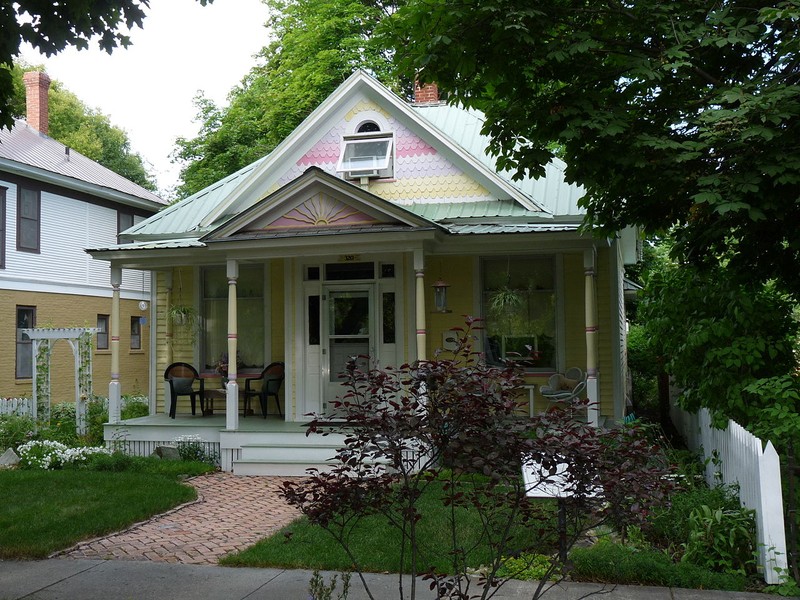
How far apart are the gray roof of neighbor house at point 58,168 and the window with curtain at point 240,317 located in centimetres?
831

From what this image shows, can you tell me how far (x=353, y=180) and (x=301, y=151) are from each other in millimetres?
1159

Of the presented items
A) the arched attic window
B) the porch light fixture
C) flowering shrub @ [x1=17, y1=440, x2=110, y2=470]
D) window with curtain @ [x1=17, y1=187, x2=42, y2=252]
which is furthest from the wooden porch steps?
window with curtain @ [x1=17, y1=187, x2=42, y2=252]

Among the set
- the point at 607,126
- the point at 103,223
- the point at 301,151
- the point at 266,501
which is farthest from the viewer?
the point at 103,223

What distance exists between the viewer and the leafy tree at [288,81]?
2620 centimetres

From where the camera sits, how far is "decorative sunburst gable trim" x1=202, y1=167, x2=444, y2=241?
11602 millimetres

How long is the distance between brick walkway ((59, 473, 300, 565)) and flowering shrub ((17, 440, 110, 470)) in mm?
2677

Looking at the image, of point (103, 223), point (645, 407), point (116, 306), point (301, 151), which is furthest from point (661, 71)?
point (103, 223)

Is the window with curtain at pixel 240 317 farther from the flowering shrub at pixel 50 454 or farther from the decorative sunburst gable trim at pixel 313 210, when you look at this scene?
the flowering shrub at pixel 50 454

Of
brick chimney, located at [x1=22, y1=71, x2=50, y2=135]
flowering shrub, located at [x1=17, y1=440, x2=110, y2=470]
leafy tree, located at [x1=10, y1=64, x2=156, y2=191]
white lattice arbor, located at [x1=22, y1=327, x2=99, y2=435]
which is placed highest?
leafy tree, located at [x1=10, y1=64, x2=156, y2=191]

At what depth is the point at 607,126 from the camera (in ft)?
21.6

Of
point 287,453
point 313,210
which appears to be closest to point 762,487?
point 287,453

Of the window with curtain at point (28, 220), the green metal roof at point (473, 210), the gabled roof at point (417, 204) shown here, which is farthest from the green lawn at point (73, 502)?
the window with curtain at point (28, 220)

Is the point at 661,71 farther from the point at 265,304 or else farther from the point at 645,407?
the point at 645,407

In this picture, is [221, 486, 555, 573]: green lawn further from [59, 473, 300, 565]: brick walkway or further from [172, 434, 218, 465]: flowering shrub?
[172, 434, 218, 465]: flowering shrub
